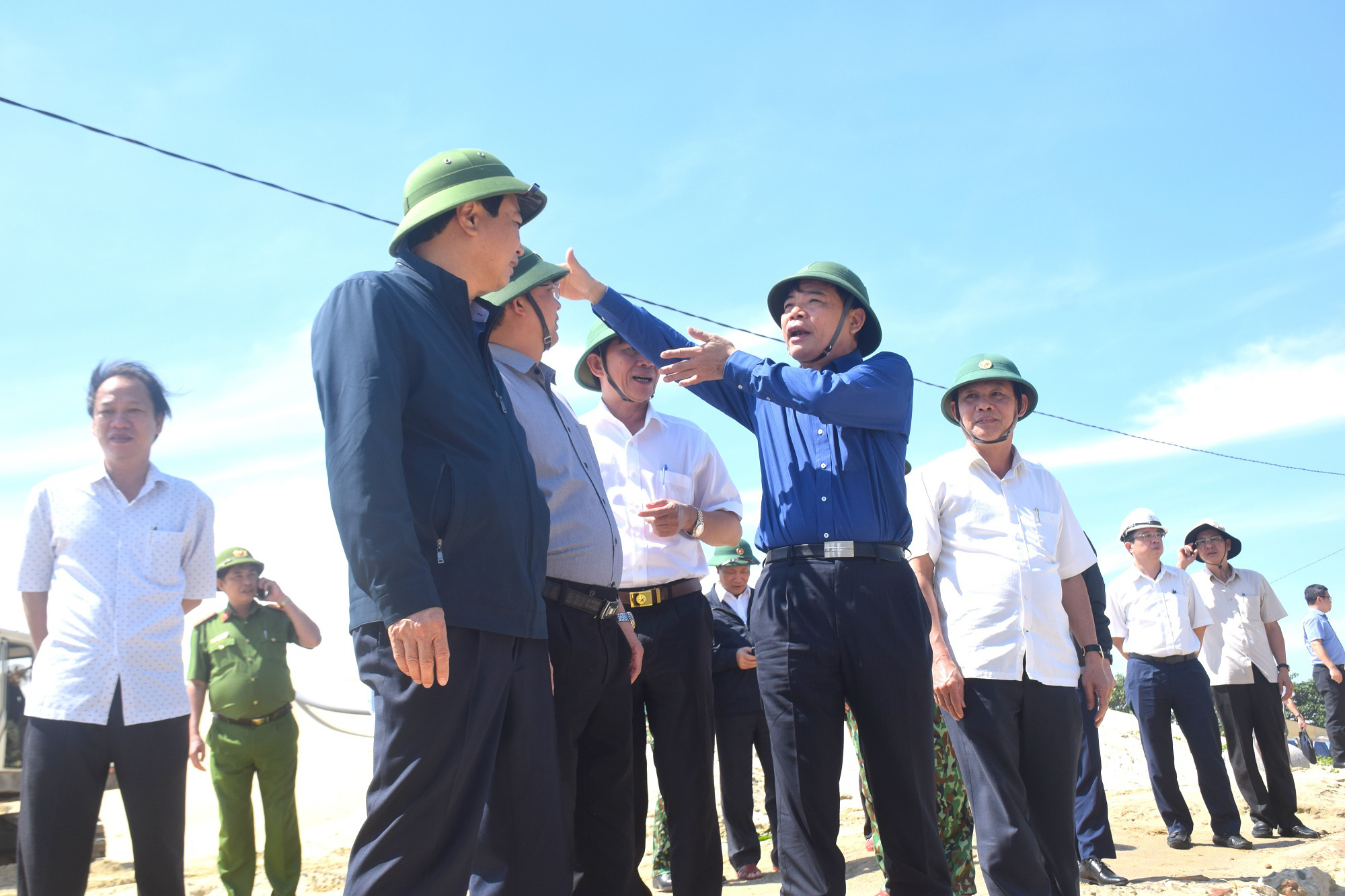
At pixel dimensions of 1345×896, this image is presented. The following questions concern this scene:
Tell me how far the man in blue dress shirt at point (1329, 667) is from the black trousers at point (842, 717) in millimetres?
11974

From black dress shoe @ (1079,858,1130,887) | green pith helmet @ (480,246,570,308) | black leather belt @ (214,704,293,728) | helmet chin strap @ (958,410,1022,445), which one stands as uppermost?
green pith helmet @ (480,246,570,308)

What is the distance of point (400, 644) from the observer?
2.19 metres

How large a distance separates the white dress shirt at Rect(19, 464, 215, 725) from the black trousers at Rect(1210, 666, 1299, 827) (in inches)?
294

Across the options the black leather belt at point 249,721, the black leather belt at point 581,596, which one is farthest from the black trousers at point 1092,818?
the black leather belt at point 249,721

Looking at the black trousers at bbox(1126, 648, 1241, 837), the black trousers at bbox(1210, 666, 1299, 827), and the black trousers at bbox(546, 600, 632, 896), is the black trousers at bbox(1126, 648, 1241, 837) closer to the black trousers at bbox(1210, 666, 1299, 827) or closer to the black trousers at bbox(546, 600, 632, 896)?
the black trousers at bbox(1210, 666, 1299, 827)

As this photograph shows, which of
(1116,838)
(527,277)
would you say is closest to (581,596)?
(527,277)

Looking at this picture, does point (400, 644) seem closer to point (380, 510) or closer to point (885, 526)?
point (380, 510)

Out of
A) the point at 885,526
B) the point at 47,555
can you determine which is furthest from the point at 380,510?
the point at 47,555

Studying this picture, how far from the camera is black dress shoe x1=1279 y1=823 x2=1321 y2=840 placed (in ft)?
24.8

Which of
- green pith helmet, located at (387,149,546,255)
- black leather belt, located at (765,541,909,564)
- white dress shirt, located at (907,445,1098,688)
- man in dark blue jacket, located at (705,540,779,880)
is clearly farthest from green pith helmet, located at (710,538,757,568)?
green pith helmet, located at (387,149,546,255)

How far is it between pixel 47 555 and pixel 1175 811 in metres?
7.24

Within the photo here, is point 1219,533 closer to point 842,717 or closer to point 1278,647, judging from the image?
point 1278,647

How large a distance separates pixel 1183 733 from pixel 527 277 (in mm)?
6494

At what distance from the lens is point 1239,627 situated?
8.39 metres
